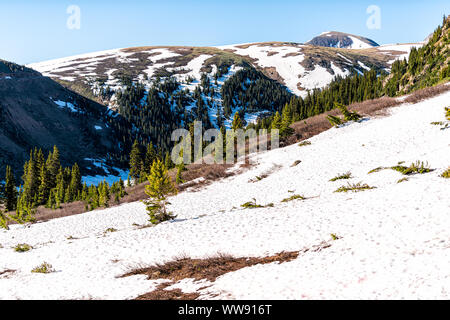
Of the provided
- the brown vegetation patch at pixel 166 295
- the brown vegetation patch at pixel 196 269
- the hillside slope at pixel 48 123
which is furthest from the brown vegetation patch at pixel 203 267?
the hillside slope at pixel 48 123

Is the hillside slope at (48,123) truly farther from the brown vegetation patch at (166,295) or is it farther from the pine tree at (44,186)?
the brown vegetation patch at (166,295)

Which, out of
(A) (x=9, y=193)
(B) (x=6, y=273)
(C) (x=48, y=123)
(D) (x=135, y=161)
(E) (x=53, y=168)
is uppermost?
(C) (x=48, y=123)

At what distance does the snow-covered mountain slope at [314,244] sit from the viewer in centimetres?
601

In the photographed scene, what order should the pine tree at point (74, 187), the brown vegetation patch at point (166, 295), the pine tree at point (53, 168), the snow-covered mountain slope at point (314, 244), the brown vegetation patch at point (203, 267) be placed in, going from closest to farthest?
the snow-covered mountain slope at point (314, 244) < the brown vegetation patch at point (166, 295) < the brown vegetation patch at point (203, 267) < the pine tree at point (74, 187) < the pine tree at point (53, 168)

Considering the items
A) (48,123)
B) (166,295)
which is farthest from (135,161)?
(166,295)

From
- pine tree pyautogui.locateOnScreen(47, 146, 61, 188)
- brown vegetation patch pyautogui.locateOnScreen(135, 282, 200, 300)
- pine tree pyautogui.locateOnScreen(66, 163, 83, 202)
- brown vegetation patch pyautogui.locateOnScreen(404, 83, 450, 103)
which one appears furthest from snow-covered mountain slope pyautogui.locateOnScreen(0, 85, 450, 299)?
pine tree pyautogui.locateOnScreen(47, 146, 61, 188)

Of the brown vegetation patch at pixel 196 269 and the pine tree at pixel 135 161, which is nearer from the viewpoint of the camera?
the brown vegetation patch at pixel 196 269

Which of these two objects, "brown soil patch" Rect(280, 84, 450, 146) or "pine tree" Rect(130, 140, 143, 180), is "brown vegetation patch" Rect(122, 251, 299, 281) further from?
"pine tree" Rect(130, 140, 143, 180)

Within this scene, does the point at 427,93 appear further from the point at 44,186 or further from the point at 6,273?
the point at 44,186

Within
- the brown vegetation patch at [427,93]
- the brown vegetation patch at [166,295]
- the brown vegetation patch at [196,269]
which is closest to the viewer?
the brown vegetation patch at [166,295]

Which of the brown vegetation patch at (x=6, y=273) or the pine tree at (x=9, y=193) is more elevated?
the brown vegetation patch at (x=6, y=273)

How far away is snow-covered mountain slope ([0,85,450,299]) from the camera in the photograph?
6.01 metres

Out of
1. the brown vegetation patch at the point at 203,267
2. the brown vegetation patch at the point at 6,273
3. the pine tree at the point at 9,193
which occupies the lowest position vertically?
the pine tree at the point at 9,193

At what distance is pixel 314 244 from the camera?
28.5 feet
